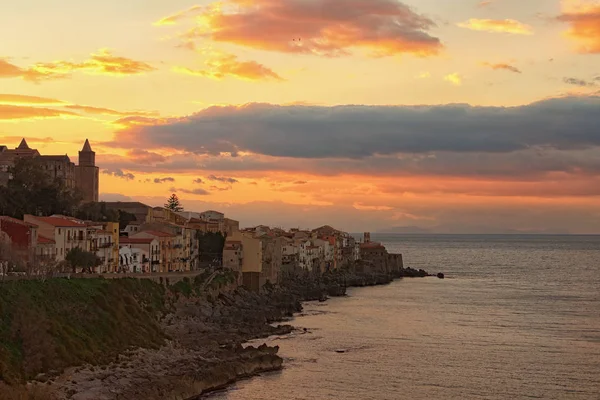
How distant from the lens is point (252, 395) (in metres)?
59.2

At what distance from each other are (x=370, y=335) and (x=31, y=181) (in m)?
55.7

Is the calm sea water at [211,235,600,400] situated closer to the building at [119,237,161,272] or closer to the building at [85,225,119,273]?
the building at [119,237,161,272]

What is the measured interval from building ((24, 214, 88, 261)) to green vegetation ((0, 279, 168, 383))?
11035mm

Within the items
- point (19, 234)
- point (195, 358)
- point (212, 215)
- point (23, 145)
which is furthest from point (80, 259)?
point (212, 215)

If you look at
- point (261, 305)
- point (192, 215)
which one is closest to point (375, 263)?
point (192, 215)

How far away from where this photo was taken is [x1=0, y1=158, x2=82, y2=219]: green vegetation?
346 feet

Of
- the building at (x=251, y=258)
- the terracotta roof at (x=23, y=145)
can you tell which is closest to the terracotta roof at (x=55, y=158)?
the terracotta roof at (x=23, y=145)

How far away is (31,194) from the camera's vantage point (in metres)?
110

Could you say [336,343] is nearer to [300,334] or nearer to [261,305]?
[300,334]

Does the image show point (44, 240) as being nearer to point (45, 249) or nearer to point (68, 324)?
point (45, 249)

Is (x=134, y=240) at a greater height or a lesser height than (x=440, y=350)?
greater

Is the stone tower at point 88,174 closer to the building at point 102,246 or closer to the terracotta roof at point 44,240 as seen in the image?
the building at point 102,246

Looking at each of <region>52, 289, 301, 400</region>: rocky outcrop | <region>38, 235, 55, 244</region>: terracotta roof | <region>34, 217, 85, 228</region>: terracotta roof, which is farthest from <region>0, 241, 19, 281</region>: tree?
<region>52, 289, 301, 400</region>: rocky outcrop

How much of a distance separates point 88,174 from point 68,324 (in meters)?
98.5
